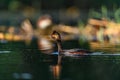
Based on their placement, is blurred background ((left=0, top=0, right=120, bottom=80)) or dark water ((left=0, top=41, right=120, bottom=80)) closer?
dark water ((left=0, top=41, right=120, bottom=80))

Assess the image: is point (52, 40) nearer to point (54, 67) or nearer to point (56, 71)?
point (54, 67)

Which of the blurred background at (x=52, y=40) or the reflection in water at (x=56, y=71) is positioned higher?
the blurred background at (x=52, y=40)

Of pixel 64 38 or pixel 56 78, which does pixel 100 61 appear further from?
pixel 64 38

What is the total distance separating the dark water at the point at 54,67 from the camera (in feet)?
42.8

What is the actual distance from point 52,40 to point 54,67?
8.55 metres

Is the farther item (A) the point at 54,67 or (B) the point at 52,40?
(B) the point at 52,40

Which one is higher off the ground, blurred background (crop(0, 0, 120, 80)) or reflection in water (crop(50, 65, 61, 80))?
blurred background (crop(0, 0, 120, 80))

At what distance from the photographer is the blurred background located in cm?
1377

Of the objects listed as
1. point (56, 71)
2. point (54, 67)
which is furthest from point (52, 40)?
point (56, 71)

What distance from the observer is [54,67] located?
14414mm

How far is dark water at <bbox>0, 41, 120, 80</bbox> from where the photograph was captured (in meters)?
13.0

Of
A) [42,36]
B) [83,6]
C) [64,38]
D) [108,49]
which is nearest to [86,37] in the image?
[64,38]

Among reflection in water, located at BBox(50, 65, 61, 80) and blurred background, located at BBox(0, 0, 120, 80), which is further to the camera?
blurred background, located at BBox(0, 0, 120, 80)

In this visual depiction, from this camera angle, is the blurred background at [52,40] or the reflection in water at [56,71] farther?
the blurred background at [52,40]
